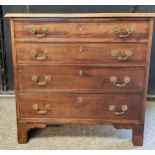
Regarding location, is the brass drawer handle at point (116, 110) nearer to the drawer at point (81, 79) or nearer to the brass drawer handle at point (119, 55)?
the drawer at point (81, 79)

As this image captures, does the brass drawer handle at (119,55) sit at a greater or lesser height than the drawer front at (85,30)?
lesser

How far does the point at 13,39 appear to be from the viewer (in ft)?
5.45

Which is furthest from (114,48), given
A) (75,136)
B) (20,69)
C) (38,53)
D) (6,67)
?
(6,67)

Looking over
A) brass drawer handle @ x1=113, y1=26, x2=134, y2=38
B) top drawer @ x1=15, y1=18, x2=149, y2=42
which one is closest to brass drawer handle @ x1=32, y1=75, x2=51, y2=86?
top drawer @ x1=15, y1=18, x2=149, y2=42

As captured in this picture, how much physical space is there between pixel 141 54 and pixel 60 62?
479 mm

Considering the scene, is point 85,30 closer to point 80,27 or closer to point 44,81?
point 80,27

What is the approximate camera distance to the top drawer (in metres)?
1.62

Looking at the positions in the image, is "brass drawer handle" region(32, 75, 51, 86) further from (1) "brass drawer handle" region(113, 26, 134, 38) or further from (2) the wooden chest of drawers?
(1) "brass drawer handle" region(113, 26, 134, 38)

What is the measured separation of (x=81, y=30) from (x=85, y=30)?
2 centimetres

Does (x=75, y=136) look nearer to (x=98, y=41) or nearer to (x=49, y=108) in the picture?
(x=49, y=108)

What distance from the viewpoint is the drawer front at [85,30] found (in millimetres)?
1621

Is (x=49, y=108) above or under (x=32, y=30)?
under

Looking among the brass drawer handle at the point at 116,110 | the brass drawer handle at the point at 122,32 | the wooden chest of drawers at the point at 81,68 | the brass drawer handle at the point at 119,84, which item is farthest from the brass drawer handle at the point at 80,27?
the brass drawer handle at the point at 116,110
